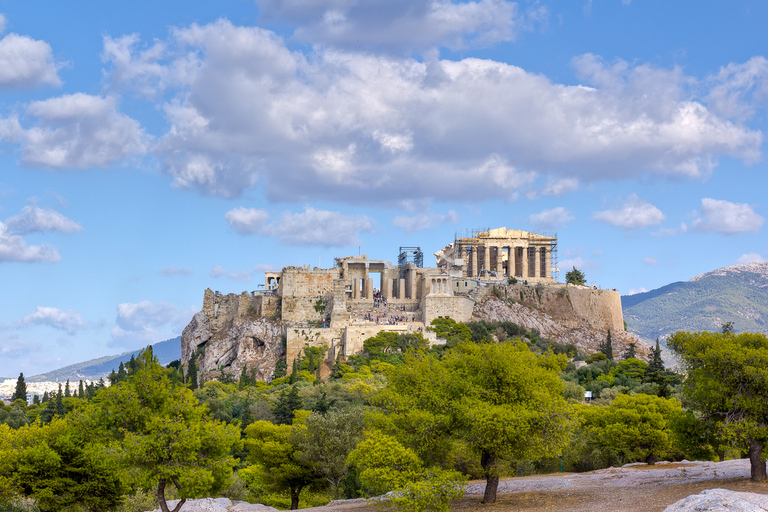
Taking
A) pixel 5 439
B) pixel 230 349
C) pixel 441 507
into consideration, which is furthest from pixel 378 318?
pixel 441 507

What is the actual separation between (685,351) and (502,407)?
27.5ft

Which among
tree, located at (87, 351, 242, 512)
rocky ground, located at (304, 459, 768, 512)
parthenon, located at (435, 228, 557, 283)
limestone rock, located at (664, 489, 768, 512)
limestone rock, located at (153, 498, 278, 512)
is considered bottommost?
limestone rock, located at (153, 498, 278, 512)

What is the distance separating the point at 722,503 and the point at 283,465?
23957 millimetres

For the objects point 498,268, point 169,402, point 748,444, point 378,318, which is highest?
point 498,268

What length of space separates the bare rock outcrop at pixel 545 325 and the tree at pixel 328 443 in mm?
51564

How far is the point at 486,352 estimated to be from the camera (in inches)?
1186

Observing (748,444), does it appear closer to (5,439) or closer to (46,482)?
(46,482)

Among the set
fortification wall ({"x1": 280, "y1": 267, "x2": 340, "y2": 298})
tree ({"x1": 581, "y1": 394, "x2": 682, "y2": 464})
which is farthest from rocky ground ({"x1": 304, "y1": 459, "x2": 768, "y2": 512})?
fortification wall ({"x1": 280, "y1": 267, "x2": 340, "y2": 298})

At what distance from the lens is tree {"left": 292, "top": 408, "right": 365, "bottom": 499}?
124 ft

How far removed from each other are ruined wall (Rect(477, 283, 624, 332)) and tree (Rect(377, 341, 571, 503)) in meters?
63.6

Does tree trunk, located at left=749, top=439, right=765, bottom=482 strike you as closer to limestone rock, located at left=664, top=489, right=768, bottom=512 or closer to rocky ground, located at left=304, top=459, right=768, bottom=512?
rocky ground, located at left=304, top=459, right=768, bottom=512

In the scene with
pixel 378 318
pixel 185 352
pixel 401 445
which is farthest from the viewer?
pixel 185 352

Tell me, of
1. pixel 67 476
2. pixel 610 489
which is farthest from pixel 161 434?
pixel 610 489

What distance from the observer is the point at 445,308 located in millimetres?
86312
